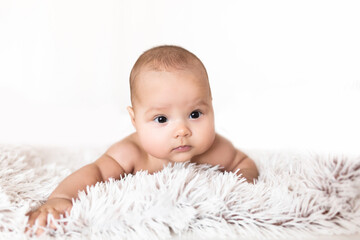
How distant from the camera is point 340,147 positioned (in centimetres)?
89

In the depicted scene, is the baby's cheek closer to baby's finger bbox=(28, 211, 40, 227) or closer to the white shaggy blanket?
the white shaggy blanket

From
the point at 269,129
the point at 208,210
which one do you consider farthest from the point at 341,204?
the point at 269,129

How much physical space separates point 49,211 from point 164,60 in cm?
42

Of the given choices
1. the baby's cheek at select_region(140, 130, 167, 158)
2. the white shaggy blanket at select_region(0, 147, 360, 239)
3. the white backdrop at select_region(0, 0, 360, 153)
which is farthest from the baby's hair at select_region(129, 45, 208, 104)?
the white backdrop at select_region(0, 0, 360, 153)

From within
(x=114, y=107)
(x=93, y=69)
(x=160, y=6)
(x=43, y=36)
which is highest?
(x=160, y=6)

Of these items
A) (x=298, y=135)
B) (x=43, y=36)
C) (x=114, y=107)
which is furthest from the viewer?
(x=43, y=36)

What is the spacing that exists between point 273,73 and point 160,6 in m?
0.66

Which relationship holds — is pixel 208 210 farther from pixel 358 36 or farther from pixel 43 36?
pixel 43 36

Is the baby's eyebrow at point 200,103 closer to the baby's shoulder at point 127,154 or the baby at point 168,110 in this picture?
the baby at point 168,110

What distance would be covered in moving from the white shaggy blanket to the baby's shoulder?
0.21 m

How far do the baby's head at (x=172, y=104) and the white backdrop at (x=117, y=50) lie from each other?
879 millimetres

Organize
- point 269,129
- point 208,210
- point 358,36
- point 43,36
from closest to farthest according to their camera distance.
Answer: point 208,210 < point 269,129 < point 358,36 < point 43,36

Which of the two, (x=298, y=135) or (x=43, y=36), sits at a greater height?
(x=43, y=36)

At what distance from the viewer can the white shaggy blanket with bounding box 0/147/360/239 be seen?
0.81 m
